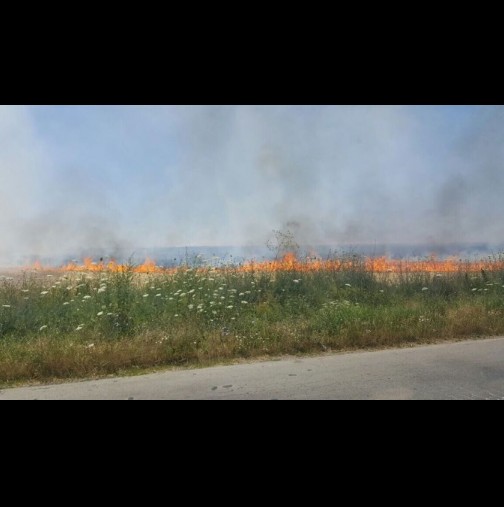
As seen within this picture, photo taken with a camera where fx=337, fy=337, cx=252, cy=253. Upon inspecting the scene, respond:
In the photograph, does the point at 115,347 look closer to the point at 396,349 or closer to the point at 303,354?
the point at 303,354

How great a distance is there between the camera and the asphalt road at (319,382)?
350cm

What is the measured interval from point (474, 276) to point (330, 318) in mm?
5742

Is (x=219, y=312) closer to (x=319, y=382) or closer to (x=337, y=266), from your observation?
(x=319, y=382)

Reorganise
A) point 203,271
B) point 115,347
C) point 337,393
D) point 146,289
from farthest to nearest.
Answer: point 203,271 < point 146,289 < point 115,347 < point 337,393

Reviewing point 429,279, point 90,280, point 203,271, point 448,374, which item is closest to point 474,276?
point 429,279

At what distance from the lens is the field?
4.54 m

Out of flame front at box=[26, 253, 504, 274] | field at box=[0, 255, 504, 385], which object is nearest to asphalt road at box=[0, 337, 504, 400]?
field at box=[0, 255, 504, 385]

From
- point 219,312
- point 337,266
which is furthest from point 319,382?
point 337,266

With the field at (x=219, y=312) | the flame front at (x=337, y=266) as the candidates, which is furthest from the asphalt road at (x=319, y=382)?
the flame front at (x=337, y=266)

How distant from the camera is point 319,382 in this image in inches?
150

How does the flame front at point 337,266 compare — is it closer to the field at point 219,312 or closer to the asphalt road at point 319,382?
the field at point 219,312

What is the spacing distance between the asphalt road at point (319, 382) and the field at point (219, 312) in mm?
396

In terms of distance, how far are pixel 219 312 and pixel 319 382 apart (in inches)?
104

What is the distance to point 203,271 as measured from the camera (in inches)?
312
